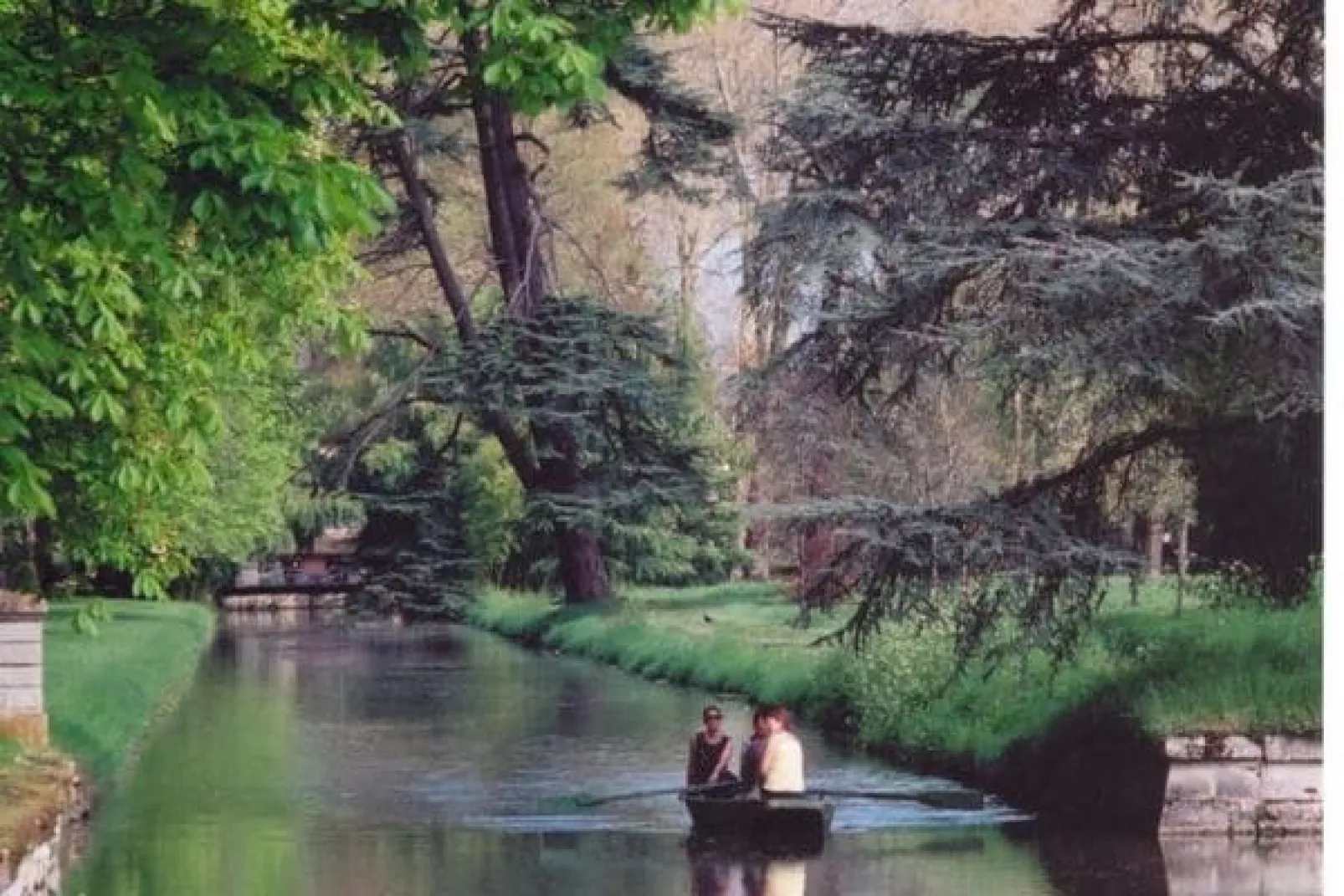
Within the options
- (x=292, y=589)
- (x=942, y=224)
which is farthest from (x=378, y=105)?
(x=292, y=589)

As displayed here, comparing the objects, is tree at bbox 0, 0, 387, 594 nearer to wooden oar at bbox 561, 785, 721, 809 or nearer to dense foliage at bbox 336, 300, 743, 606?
wooden oar at bbox 561, 785, 721, 809

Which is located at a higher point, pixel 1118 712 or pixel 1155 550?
pixel 1155 550

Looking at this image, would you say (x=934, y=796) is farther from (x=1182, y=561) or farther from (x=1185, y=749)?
(x=1182, y=561)

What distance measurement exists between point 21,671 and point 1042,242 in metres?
5.48

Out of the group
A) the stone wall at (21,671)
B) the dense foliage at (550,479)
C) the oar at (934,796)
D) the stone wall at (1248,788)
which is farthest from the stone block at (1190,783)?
the dense foliage at (550,479)

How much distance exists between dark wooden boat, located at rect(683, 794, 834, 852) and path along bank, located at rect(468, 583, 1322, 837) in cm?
142

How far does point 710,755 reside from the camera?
1390 cm

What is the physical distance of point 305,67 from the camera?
7.00 meters

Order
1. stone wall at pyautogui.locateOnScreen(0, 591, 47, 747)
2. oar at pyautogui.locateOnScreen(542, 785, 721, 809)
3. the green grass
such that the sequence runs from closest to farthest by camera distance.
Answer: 1. stone wall at pyautogui.locateOnScreen(0, 591, 47, 747)
2. oar at pyautogui.locateOnScreen(542, 785, 721, 809)
3. the green grass

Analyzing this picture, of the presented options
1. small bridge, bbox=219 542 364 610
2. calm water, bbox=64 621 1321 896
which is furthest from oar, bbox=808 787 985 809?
small bridge, bbox=219 542 364 610

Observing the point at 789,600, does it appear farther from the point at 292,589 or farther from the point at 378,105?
the point at 378,105

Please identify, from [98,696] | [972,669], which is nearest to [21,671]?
[98,696]

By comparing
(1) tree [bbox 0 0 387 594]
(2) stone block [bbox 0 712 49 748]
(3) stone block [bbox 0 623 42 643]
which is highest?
(1) tree [bbox 0 0 387 594]

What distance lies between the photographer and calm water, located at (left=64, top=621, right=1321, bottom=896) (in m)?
11.9
